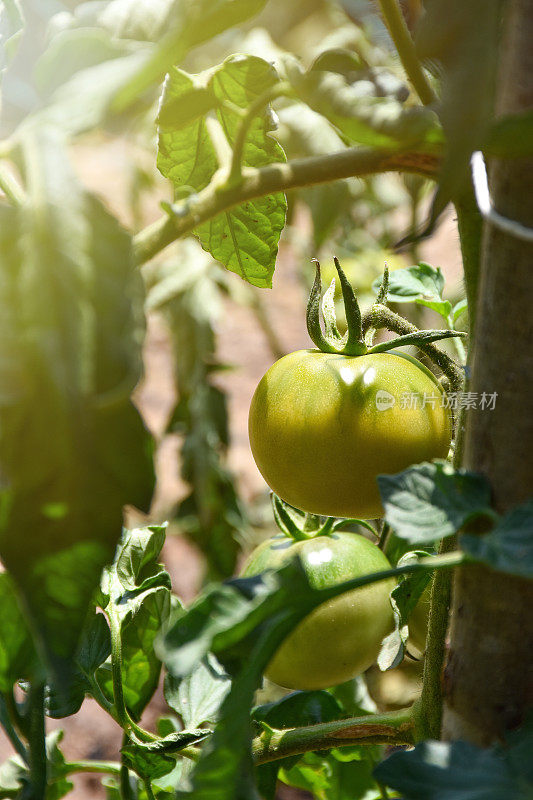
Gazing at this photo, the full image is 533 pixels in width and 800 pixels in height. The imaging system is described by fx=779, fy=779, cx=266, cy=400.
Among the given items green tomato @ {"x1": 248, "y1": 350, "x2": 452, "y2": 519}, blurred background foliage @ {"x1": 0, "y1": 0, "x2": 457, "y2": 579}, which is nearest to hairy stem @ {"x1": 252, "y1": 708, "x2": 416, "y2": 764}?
green tomato @ {"x1": 248, "y1": 350, "x2": 452, "y2": 519}

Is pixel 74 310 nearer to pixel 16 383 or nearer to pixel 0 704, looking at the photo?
pixel 16 383

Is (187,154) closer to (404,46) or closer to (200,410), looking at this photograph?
(404,46)

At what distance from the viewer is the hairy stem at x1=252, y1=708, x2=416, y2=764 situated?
39cm

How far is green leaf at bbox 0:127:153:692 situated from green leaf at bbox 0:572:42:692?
0.15 m

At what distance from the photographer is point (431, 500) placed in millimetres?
289

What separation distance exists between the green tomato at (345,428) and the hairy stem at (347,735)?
0.10 m

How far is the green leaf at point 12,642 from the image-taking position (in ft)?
1.32

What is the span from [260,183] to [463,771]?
0.75ft

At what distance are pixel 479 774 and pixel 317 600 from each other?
82 mm

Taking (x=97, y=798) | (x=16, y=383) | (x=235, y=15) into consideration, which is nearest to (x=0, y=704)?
(x=16, y=383)

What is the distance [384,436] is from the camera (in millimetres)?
409

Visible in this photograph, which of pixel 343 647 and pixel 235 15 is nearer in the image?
pixel 235 15

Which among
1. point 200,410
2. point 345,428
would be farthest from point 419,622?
point 200,410

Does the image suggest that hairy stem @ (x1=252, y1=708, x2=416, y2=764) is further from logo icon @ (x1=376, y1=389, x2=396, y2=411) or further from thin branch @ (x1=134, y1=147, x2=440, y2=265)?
thin branch @ (x1=134, y1=147, x2=440, y2=265)
